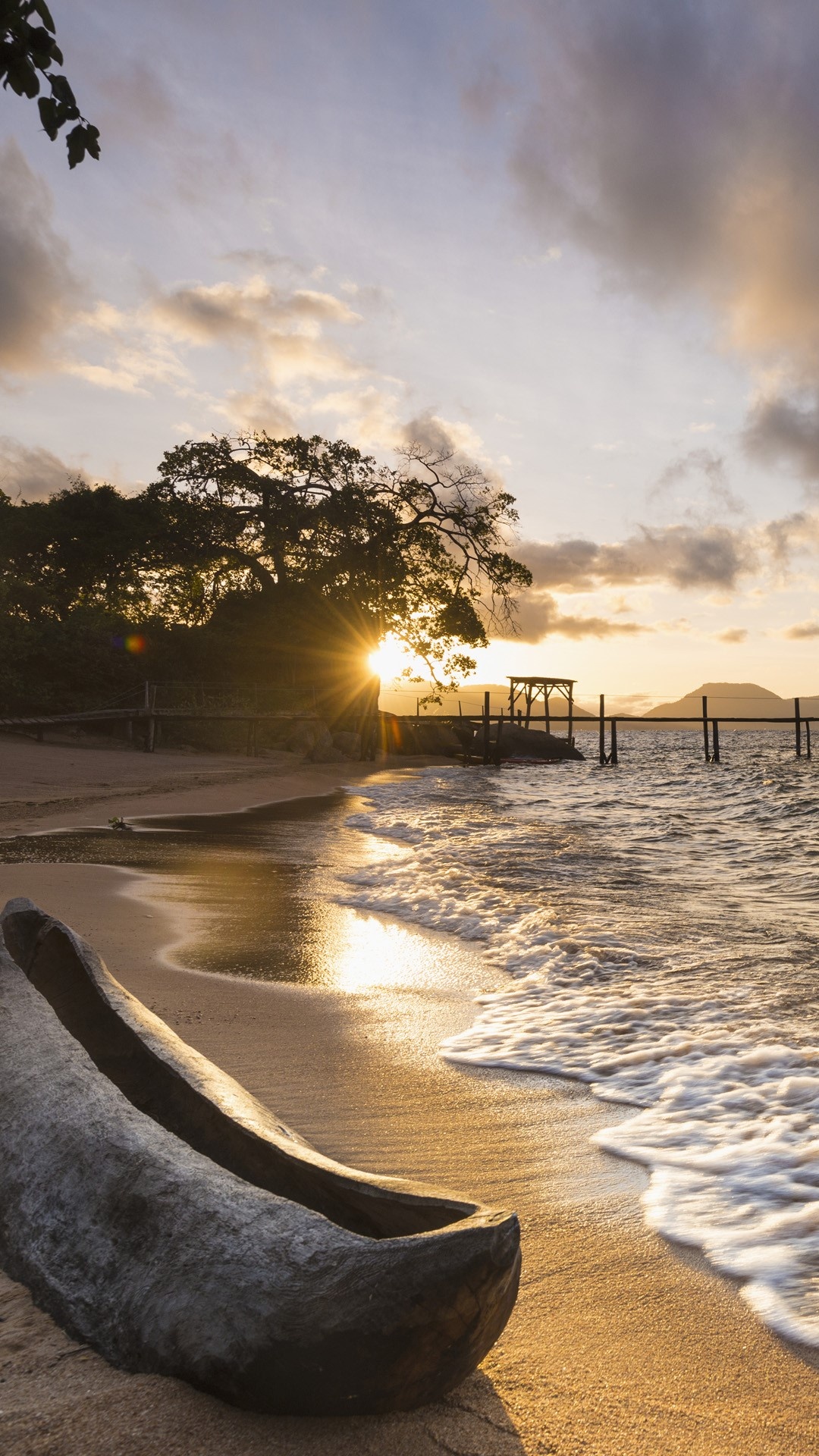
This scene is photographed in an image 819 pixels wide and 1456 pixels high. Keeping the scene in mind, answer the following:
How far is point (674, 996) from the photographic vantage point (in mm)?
4695

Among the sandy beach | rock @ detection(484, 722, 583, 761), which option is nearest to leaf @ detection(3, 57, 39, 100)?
the sandy beach

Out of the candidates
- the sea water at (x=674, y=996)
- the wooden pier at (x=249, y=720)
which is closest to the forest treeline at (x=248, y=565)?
the wooden pier at (x=249, y=720)

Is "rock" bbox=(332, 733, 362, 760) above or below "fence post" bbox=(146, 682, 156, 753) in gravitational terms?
below

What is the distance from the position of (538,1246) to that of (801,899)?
6630 millimetres

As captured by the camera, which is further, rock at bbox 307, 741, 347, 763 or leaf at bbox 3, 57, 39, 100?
rock at bbox 307, 741, 347, 763

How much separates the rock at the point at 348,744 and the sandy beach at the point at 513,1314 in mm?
27153

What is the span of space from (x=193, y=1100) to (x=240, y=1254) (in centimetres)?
72

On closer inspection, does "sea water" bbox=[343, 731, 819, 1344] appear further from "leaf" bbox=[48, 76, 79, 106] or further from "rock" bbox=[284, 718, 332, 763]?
"rock" bbox=[284, 718, 332, 763]

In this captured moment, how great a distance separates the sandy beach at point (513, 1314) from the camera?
1.40 m

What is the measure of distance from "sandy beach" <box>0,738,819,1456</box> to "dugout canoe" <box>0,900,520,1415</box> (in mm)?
59

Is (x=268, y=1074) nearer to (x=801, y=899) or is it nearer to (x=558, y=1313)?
(x=558, y=1313)

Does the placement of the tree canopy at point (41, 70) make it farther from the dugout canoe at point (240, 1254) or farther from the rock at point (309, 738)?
the rock at point (309, 738)

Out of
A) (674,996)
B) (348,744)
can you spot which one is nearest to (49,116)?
(674,996)

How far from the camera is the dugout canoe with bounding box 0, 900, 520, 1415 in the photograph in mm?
1334
